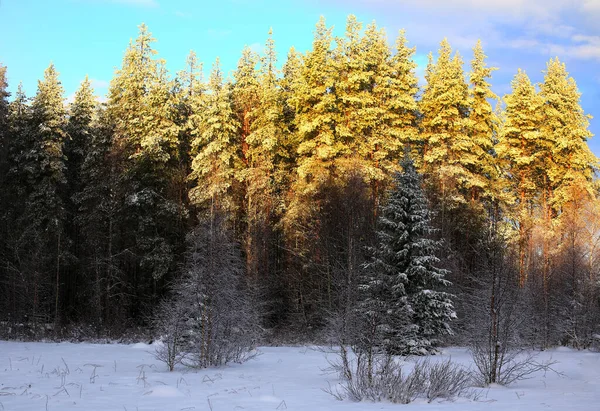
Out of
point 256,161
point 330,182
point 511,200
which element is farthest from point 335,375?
point 511,200

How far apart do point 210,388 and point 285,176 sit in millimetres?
21200

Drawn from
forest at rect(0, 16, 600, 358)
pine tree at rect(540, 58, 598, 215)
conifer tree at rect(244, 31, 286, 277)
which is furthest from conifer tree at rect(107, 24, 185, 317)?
pine tree at rect(540, 58, 598, 215)

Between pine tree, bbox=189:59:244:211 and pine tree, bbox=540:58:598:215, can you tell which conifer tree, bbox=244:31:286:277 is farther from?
pine tree, bbox=540:58:598:215

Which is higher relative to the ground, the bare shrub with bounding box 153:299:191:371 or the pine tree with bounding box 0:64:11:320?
the pine tree with bounding box 0:64:11:320

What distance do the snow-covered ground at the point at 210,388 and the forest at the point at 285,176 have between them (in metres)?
11.2

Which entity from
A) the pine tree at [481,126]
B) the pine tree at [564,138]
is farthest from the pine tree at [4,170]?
the pine tree at [564,138]

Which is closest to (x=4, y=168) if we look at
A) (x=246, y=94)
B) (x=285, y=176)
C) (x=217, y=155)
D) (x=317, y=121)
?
(x=217, y=155)

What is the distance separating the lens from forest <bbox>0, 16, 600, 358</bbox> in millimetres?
27828

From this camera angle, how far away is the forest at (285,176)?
91.3 feet

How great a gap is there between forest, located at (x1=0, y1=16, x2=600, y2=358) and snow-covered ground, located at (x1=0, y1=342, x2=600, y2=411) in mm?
11174

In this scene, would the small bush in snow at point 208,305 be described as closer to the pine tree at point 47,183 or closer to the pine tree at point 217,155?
the pine tree at point 217,155

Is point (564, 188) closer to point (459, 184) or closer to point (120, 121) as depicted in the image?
A: point (459, 184)

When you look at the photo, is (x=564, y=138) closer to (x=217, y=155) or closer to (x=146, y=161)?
(x=217, y=155)

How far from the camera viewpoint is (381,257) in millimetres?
21203
